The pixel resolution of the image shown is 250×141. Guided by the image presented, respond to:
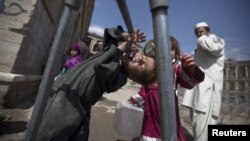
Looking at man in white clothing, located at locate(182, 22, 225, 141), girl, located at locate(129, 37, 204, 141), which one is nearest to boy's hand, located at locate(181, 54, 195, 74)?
girl, located at locate(129, 37, 204, 141)

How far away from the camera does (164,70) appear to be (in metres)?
0.56

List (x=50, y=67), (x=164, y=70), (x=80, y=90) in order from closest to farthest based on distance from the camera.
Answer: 1. (x=164, y=70)
2. (x=50, y=67)
3. (x=80, y=90)

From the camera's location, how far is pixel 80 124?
132 cm

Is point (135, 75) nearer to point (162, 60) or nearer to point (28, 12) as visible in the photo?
point (162, 60)

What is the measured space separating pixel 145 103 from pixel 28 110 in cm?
307

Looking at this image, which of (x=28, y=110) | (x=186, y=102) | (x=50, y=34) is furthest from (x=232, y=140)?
(x=50, y=34)

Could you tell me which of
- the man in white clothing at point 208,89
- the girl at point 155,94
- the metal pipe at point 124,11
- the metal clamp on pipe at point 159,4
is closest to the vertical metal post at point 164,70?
the metal clamp on pipe at point 159,4

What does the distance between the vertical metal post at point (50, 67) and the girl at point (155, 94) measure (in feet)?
2.93

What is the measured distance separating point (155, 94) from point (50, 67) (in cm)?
126

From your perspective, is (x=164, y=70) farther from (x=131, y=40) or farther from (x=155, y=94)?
(x=155, y=94)

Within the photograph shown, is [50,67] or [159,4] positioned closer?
[159,4]

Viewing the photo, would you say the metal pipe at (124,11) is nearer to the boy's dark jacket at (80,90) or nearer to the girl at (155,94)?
the boy's dark jacket at (80,90)

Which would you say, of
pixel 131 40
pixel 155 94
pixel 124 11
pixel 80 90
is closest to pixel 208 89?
pixel 155 94

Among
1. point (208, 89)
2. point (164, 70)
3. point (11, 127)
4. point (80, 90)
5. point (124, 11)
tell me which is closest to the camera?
point (164, 70)
